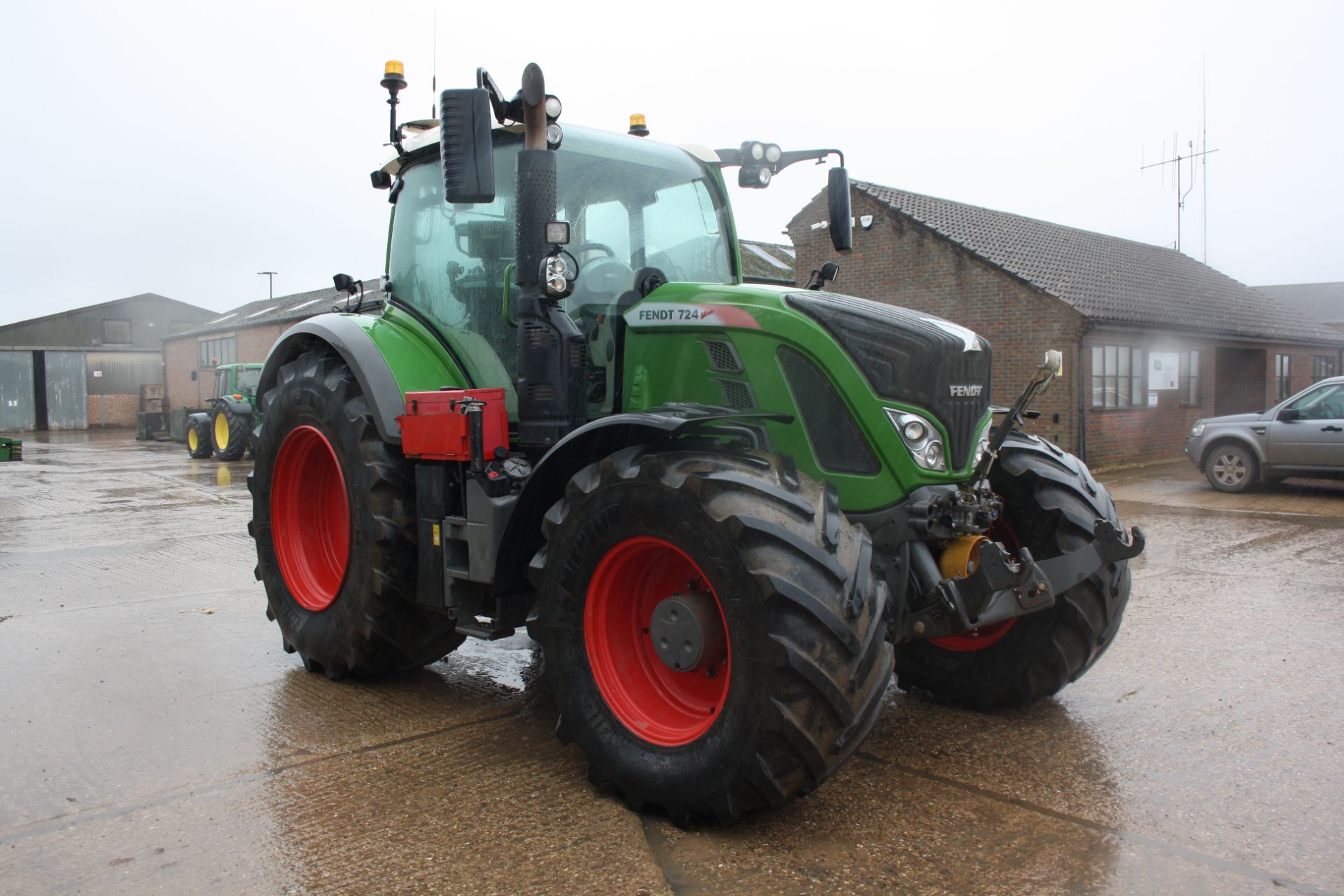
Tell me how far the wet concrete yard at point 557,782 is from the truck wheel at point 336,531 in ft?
0.80

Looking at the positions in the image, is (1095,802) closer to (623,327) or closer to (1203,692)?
(1203,692)

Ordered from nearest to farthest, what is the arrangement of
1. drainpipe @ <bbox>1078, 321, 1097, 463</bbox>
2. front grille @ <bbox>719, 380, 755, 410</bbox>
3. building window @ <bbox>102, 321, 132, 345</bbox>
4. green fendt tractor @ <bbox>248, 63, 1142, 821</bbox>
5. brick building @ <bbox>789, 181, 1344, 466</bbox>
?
green fendt tractor @ <bbox>248, 63, 1142, 821</bbox>, front grille @ <bbox>719, 380, 755, 410</bbox>, drainpipe @ <bbox>1078, 321, 1097, 463</bbox>, brick building @ <bbox>789, 181, 1344, 466</bbox>, building window @ <bbox>102, 321, 132, 345</bbox>

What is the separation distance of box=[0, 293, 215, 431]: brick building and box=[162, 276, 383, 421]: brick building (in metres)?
1.49

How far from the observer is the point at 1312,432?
12461 mm

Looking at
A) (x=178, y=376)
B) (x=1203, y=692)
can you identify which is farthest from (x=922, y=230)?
(x=178, y=376)

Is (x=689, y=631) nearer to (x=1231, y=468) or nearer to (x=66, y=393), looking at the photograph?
(x=1231, y=468)

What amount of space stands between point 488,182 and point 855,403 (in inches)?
58.9

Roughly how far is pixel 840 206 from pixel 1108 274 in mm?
18078

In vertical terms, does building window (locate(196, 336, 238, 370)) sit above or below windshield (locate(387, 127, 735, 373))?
above

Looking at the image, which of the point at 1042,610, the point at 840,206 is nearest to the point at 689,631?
the point at 1042,610

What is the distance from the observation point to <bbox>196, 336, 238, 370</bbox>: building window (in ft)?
127

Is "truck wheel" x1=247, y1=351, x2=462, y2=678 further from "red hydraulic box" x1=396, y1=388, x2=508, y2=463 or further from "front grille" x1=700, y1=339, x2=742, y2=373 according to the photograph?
"front grille" x1=700, y1=339, x2=742, y2=373

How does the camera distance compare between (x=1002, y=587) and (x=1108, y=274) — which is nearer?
(x=1002, y=587)

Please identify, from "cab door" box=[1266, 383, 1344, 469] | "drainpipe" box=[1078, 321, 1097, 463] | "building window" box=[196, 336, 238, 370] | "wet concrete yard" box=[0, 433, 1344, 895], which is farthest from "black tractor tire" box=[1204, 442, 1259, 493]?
"building window" box=[196, 336, 238, 370]
